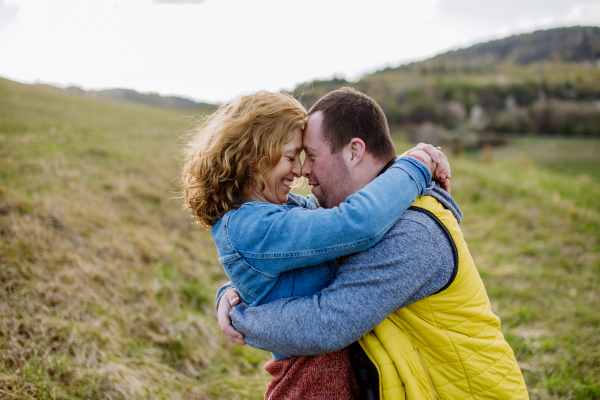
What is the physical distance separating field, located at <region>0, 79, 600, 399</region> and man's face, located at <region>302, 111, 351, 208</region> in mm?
1473

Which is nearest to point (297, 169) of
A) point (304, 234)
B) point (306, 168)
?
point (306, 168)

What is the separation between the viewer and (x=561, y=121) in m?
36.3

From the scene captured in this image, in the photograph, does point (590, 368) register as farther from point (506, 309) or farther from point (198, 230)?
point (198, 230)

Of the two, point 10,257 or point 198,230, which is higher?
point 10,257

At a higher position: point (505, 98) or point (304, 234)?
point (505, 98)

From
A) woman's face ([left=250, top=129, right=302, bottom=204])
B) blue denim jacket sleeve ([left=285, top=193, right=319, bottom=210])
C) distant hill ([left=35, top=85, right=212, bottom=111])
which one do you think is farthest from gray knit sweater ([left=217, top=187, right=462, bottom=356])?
distant hill ([left=35, top=85, right=212, bottom=111])

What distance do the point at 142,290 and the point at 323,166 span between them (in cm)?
343

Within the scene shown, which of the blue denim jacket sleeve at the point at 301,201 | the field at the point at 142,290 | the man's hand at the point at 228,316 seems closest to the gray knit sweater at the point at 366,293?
the man's hand at the point at 228,316

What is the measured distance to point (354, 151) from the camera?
1.92 metres

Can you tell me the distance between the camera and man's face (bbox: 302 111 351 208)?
6.42ft

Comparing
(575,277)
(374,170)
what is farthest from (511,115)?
(374,170)

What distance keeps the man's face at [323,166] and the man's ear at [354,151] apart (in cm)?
4

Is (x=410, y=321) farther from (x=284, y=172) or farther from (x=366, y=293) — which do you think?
(x=284, y=172)

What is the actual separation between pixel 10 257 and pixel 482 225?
9.99 meters
